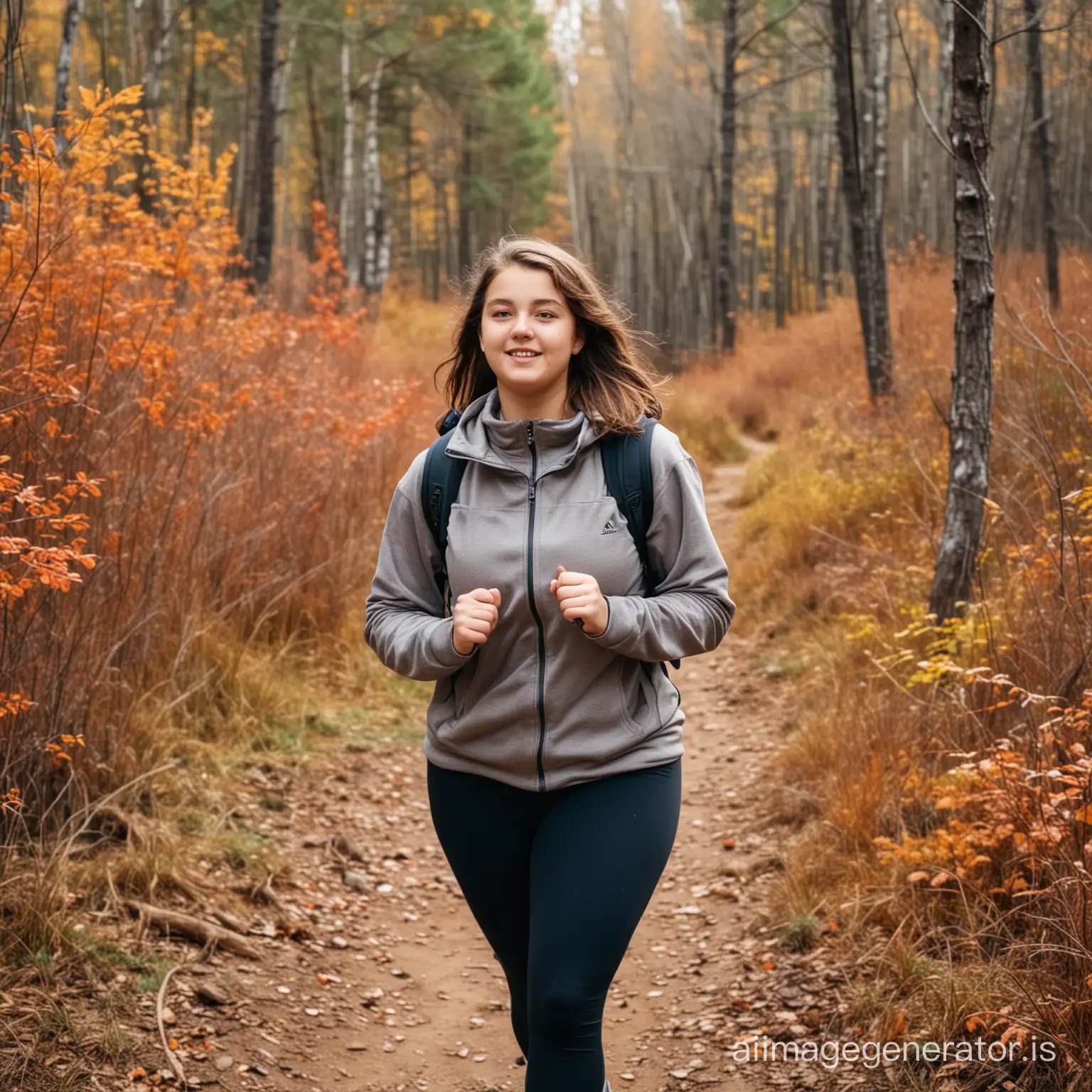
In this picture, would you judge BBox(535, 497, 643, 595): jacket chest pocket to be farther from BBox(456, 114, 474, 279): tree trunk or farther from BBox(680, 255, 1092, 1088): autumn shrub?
BBox(456, 114, 474, 279): tree trunk

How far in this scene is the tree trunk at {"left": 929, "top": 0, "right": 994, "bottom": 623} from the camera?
4.35 m

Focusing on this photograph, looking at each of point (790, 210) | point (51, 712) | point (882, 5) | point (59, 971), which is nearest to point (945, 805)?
point (59, 971)

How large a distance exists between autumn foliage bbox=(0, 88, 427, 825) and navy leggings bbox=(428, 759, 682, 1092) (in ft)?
3.69

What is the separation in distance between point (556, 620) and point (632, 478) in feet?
1.09

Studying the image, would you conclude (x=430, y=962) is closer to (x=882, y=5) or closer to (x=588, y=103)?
(x=882, y=5)

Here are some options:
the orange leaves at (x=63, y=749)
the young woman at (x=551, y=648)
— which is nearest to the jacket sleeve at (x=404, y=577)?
the young woman at (x=551, y=648)

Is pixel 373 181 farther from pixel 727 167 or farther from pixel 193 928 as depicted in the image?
pixel 193 928

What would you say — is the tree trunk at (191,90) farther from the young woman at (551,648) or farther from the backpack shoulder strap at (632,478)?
the backpack shoulder strap at (632,478)

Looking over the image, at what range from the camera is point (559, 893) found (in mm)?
2068

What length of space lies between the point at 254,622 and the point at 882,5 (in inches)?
545

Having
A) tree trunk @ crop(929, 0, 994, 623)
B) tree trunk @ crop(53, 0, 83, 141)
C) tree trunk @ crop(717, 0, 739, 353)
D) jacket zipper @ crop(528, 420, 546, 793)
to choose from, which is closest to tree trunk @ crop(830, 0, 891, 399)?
tree trunk @ crop(929, 0, 994, 623)

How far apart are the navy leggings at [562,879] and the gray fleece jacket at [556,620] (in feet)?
0.19

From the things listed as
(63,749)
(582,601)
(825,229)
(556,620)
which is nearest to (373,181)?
(825,229)

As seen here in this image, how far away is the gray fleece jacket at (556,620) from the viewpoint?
2.13 meters
